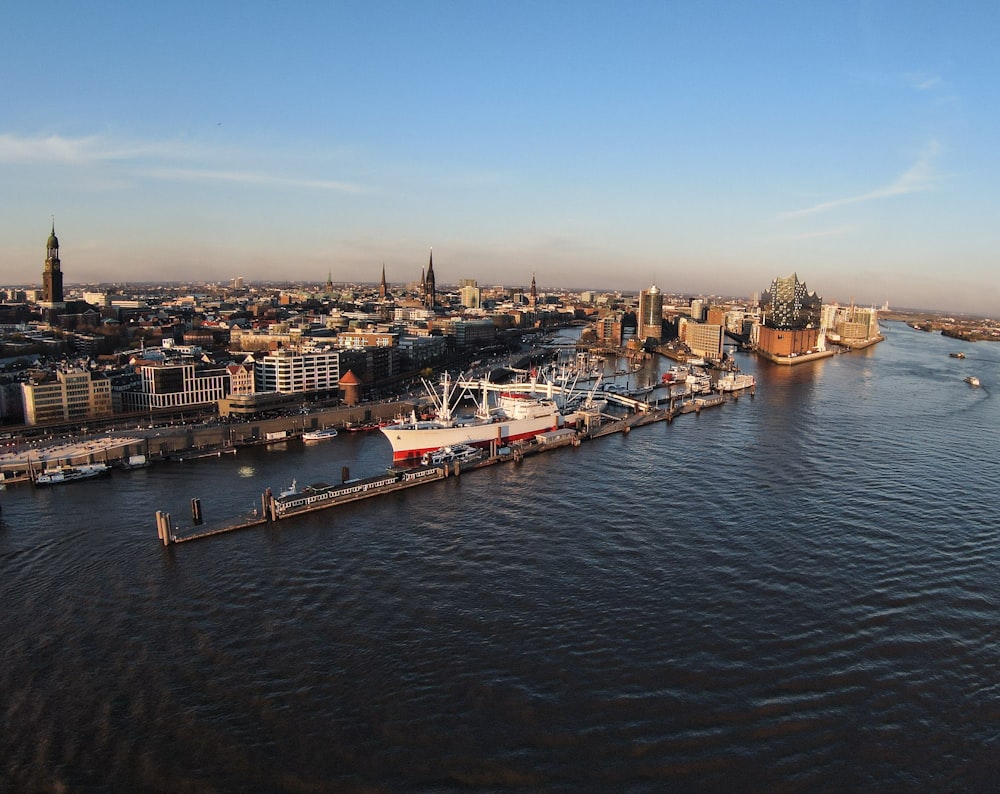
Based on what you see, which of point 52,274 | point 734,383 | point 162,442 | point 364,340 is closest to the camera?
point 162,442

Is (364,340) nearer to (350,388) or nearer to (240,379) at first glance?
(350,388)

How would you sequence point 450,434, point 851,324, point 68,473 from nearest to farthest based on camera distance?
point 68,473 < point 450,434 < point 851,324

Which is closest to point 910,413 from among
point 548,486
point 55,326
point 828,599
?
point 548,486

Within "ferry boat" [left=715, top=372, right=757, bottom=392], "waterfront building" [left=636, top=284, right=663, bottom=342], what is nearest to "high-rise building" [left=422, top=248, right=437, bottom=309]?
"waterfront building" [left=636, top=284, right=663, bottom=342]

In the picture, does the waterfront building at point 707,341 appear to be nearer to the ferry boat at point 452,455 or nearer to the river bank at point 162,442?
the ferry boat at point 452,455

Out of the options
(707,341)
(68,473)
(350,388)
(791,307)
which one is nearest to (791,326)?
(791,307)

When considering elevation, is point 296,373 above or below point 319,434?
above

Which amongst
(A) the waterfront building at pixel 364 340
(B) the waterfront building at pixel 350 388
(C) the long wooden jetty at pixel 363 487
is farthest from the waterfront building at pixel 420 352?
(C) the long wooden jetty at pixel 363 487
